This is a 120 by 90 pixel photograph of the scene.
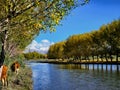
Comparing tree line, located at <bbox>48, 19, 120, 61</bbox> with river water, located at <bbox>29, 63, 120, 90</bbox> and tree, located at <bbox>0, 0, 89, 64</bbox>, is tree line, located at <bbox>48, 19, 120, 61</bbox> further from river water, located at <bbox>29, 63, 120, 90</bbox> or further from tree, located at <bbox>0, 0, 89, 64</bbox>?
tree, located at <bbox>0, 0, 89, 64</bbox>

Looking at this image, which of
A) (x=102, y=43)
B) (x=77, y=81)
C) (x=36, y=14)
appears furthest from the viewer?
(x=102, y=43)

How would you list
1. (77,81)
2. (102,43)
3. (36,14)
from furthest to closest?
(102,43), (77,81), (36,14)

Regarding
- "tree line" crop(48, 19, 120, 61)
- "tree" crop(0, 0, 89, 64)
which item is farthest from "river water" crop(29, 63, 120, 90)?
"tree line" crop(48, 19, 120, 61)

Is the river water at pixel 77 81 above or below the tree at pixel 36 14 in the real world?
below

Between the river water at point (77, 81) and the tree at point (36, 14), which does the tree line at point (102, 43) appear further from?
the tree at point (36, 14)

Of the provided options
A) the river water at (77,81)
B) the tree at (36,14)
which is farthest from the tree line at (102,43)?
the tree at (36,14)

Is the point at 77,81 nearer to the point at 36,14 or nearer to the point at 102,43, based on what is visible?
the point at 36,14

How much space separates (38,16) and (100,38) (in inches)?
4794

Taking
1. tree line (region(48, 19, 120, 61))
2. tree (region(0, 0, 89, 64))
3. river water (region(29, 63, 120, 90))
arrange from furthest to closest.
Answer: tree line (region(48, 19, 120, 61)) → river water (region(29, 63, 120, 90)) → tree (region(0, 0, 89, 64))

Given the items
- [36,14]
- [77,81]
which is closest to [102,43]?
[77,81]

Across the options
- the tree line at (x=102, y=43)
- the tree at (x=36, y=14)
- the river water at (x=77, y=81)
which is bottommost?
the river water at (x=77, y=81)

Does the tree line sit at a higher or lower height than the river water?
higher

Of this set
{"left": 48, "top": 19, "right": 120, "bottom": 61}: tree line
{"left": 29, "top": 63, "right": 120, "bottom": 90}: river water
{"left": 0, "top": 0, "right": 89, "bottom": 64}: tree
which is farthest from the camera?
{"left": 48, "top": 19, "right": 120, "bottom": 61}: tree line

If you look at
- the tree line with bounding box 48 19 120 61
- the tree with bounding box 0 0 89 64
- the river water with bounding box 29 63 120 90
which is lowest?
the river water with bounding box 29 63 120 90
